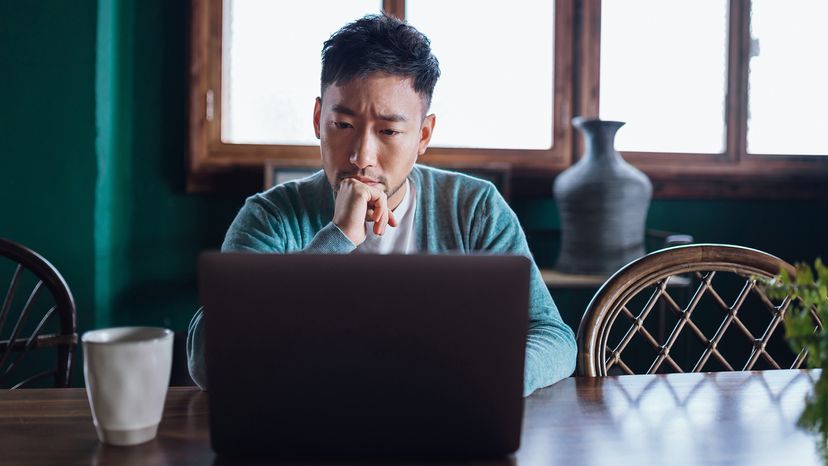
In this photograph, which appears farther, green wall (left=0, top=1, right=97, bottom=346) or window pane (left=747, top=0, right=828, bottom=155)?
window pane (left=747, top=0, right=828, bottom=155)

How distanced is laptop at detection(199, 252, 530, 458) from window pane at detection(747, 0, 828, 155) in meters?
2.52

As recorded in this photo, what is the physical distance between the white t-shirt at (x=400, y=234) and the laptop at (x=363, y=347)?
2.46 ft

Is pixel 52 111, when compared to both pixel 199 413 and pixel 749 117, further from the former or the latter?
pixel 749 117

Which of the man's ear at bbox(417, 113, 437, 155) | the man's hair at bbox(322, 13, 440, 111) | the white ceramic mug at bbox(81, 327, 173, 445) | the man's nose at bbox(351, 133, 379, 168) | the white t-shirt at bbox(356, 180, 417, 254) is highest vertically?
the man's hair at bbox(322, 13, 440, 111)

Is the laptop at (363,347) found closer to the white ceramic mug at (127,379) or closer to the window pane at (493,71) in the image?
the white ceramic mug at (127,379)

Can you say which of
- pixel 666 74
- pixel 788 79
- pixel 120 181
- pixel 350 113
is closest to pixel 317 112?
pixel 350 113

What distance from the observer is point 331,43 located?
4.04 feet

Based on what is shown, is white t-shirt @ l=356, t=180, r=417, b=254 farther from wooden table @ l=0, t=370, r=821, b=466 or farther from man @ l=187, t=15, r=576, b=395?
wooden table @ l=0, t=370, r=821, b=466

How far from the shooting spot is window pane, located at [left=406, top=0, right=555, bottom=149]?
2539 mm

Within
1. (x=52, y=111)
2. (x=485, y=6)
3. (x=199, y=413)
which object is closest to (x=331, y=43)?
(x=199, y=413)

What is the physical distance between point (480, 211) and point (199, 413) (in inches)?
28.0

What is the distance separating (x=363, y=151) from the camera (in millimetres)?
1174

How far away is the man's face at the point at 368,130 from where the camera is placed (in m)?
1.17

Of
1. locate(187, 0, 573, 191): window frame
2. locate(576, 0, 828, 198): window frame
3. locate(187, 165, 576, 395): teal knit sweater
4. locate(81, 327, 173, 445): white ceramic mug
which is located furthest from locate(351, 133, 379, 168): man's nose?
locate(576, 0, 828, 198): window frame
